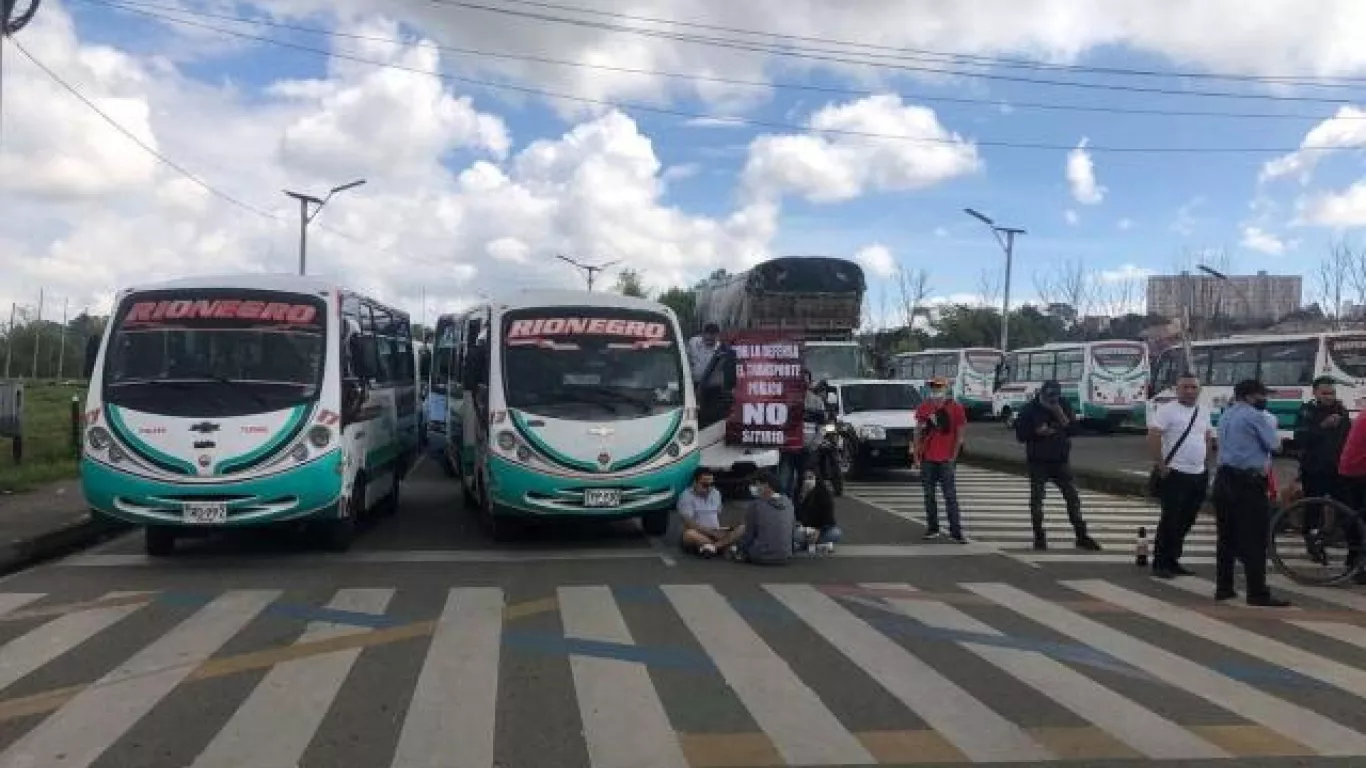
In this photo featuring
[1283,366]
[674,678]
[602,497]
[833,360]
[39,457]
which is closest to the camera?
[674,678]

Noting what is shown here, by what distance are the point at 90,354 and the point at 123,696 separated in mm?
5756

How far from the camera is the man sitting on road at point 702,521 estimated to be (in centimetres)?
1176

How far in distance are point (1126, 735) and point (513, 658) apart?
140 inches

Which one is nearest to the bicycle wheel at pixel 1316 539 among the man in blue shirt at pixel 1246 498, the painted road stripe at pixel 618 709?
the man in blue shirt at pixel 1246 498

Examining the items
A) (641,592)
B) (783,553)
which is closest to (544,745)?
(641,592)

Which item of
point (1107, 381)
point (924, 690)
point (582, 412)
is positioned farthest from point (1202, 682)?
point (1107, 381)

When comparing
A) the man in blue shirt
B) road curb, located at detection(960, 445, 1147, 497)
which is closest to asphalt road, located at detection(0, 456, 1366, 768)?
the man in blue shirt

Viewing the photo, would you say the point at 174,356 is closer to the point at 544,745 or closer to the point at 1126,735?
the point at 544,745

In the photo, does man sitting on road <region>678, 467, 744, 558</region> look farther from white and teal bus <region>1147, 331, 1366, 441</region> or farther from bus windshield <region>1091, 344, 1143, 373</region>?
bus windshield <region>1091, 344, 1143, 373</region>

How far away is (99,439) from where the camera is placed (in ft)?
35.0

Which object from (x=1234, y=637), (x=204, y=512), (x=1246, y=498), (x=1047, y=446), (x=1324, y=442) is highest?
(x=1324, y=442)

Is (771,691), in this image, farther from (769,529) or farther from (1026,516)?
(1026,516)

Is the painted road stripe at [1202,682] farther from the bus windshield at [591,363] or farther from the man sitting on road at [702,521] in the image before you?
the bus windshield at [591,363]

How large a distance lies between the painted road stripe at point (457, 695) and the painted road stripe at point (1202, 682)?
3976 millimetres
